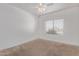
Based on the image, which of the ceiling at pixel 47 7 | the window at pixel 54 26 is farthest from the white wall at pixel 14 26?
the window at pixel 54 26

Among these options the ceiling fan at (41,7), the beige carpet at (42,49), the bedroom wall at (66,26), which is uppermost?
the ceiling fan at (41,7)

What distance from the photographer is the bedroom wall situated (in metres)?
2.69

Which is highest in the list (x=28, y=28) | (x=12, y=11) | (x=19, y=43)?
(x=12, y=11)

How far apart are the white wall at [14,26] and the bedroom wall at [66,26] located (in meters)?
0.15

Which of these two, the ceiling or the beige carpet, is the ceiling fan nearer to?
the ceiling

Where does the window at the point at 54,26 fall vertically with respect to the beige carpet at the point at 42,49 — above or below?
above

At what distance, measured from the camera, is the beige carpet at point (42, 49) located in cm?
271

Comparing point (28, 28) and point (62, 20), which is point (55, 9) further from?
point (28, 28)

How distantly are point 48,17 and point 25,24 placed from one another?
0.37m

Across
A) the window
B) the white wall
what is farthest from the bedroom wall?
the white wall

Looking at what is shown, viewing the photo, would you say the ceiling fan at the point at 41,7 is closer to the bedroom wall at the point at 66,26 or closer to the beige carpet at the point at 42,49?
the bedroom wall at the point at 66,26

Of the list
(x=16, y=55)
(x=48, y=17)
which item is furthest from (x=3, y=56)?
(x=48, y=17)

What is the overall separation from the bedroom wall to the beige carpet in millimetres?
83

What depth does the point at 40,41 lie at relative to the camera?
2.70m
